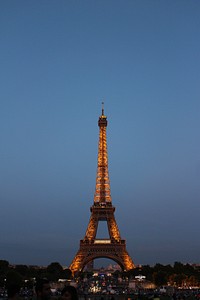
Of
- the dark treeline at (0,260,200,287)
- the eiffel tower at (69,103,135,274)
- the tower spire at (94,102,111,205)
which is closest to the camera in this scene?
the dark treeline at (0,260,200,287)

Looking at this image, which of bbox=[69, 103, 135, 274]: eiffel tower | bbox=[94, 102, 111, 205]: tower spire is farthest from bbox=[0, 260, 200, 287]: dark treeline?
bbox=[94, 102, 111, 205]: tower spire

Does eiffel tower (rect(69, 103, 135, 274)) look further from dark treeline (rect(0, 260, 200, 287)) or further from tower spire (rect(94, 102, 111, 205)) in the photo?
dark treeline (rect(0, 260, 200, 287))

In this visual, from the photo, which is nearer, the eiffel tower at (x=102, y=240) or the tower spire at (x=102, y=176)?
the eiffel tower at (x=102, y=240)

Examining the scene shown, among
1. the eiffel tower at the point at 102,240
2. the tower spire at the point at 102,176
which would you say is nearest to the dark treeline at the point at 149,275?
the eiffel tower at the point at 102,240

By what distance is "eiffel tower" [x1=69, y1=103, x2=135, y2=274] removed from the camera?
10719 centimetres

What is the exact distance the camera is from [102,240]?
111 m

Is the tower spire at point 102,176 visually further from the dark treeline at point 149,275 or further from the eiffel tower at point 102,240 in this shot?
the dark treeline at point 149,275

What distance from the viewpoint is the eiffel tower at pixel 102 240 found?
352 ft

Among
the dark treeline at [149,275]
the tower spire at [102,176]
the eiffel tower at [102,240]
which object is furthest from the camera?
the tower spire at [102,176]

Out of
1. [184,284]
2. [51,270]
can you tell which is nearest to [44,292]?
[184,284]

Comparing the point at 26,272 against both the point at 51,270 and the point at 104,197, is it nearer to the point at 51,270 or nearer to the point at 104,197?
the point at 51,270

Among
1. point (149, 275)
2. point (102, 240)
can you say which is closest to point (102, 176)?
point (102, 240)

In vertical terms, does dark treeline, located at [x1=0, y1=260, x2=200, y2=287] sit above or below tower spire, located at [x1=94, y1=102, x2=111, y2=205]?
below

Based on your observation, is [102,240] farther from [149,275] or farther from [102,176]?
[149,275]
